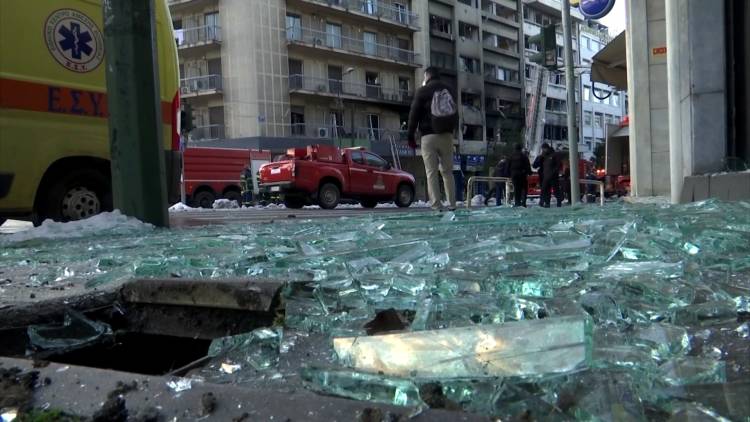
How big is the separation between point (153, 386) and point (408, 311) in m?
0.74

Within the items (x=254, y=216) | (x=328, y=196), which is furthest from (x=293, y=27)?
(x=254, y=216)

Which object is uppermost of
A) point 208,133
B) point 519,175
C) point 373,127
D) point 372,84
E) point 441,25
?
point 441,25

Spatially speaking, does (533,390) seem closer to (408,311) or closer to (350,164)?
(408,311)

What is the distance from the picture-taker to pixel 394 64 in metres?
41.1

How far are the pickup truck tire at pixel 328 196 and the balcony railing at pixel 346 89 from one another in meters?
19.4

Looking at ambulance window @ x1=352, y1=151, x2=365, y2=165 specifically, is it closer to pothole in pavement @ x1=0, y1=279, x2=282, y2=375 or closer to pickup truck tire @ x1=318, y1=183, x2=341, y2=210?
pickup truck tire @ x1=318, y1=183, x2=341, y2=210

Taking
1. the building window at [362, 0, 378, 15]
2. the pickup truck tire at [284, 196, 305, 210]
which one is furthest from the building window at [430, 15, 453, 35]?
the pickup truck tire at [284, 196, 305, 210]

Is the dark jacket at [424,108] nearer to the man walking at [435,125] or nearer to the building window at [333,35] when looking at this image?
the man walking at [435,125]

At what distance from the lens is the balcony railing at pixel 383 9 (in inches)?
1489

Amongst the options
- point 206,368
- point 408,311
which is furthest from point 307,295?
point 206,368

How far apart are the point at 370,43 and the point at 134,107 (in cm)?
3649

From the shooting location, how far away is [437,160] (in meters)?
6.82

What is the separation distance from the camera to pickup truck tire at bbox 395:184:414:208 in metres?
18.5

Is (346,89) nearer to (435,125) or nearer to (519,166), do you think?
(519,166)
